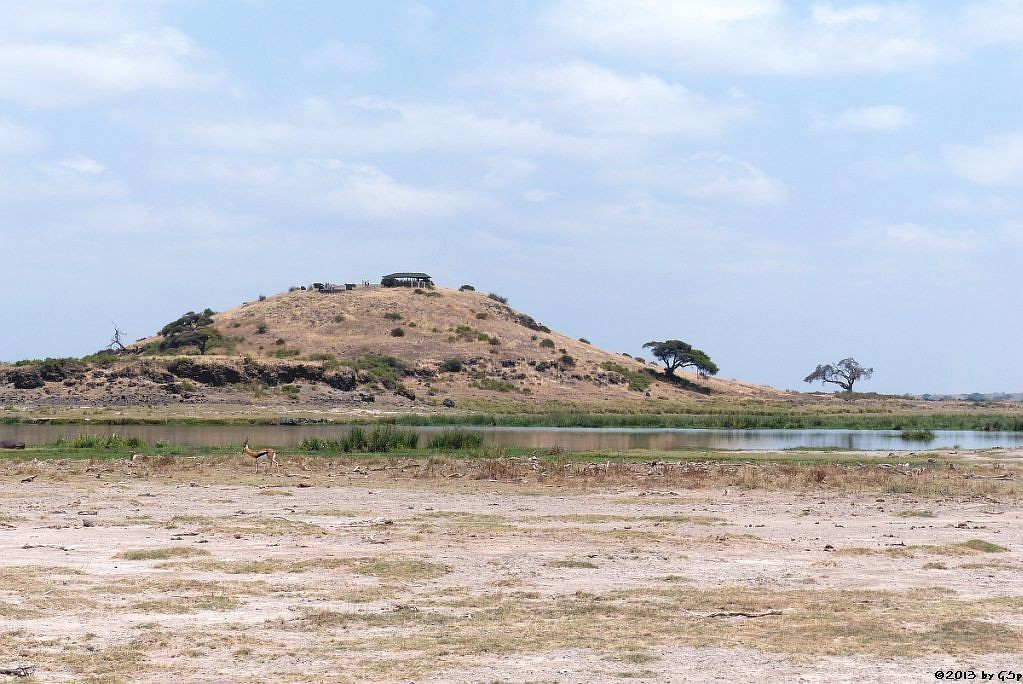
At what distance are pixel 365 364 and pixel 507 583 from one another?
289ft

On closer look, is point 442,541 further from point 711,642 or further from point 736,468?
point 736,468

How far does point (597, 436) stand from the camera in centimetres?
5538

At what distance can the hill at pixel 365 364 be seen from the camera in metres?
85.4

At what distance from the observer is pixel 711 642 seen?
1080cm

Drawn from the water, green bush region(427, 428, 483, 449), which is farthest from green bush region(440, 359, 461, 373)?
green bush region(427, 428, 483, 449)

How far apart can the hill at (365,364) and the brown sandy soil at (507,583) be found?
60.7m

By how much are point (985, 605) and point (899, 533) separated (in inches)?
271

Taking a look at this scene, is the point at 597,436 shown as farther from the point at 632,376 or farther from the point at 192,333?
the point at 192,333

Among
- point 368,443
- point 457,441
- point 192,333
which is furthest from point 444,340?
point 368,443

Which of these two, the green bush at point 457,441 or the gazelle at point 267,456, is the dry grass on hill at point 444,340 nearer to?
the green bush at point 457,441

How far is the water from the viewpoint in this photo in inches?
1866

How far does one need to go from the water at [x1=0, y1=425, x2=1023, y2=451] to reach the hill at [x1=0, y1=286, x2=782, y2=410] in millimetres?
23865

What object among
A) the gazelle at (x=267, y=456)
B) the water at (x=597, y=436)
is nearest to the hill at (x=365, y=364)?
the water at (x=597, y=436)

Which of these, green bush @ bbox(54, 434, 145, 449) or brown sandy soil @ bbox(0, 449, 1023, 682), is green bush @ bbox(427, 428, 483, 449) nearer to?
green bush @ bbox(54, 434, 145, 449)
